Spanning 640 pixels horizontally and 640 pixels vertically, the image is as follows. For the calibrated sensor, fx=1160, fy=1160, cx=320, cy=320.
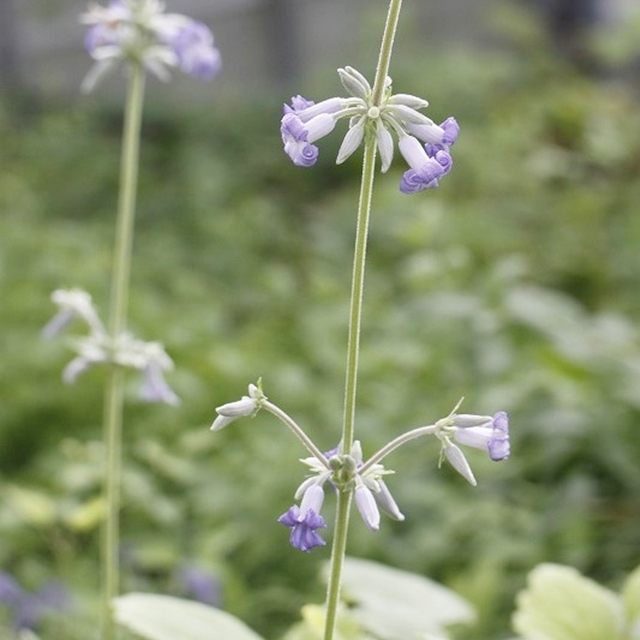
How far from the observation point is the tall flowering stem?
51.2 inches

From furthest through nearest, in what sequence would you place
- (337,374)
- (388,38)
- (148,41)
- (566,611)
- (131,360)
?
1. (337,374)
2. (148,41)
3. (131,360)
4. (566,611)
5. (388,38)

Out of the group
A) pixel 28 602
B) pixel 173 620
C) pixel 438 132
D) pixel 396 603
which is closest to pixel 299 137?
pixel 438 132

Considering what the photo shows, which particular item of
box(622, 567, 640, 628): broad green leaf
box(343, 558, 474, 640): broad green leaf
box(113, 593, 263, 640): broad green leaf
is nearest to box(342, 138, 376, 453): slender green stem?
box(113, 593, 263, 640): broad green leaf

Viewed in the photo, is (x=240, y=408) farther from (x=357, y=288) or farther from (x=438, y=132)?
(x=438, y=132)

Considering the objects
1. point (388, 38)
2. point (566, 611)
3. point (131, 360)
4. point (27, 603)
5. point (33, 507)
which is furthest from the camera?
point (33, 507)

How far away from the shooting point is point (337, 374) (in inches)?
164

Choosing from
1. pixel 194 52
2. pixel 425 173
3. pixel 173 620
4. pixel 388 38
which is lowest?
pixel 173 620

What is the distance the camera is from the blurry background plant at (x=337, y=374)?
124 inches

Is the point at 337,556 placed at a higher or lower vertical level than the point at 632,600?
lower

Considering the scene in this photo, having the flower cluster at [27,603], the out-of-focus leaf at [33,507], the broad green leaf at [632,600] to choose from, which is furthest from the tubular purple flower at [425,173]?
the out-of-focus leaf at [33,507]

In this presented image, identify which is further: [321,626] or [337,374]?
[337,374]

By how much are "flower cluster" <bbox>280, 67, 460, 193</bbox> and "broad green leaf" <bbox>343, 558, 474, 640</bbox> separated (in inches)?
36.5

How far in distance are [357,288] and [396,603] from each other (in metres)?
0.93

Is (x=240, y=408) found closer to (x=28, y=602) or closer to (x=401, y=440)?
(x=401, y=440)
